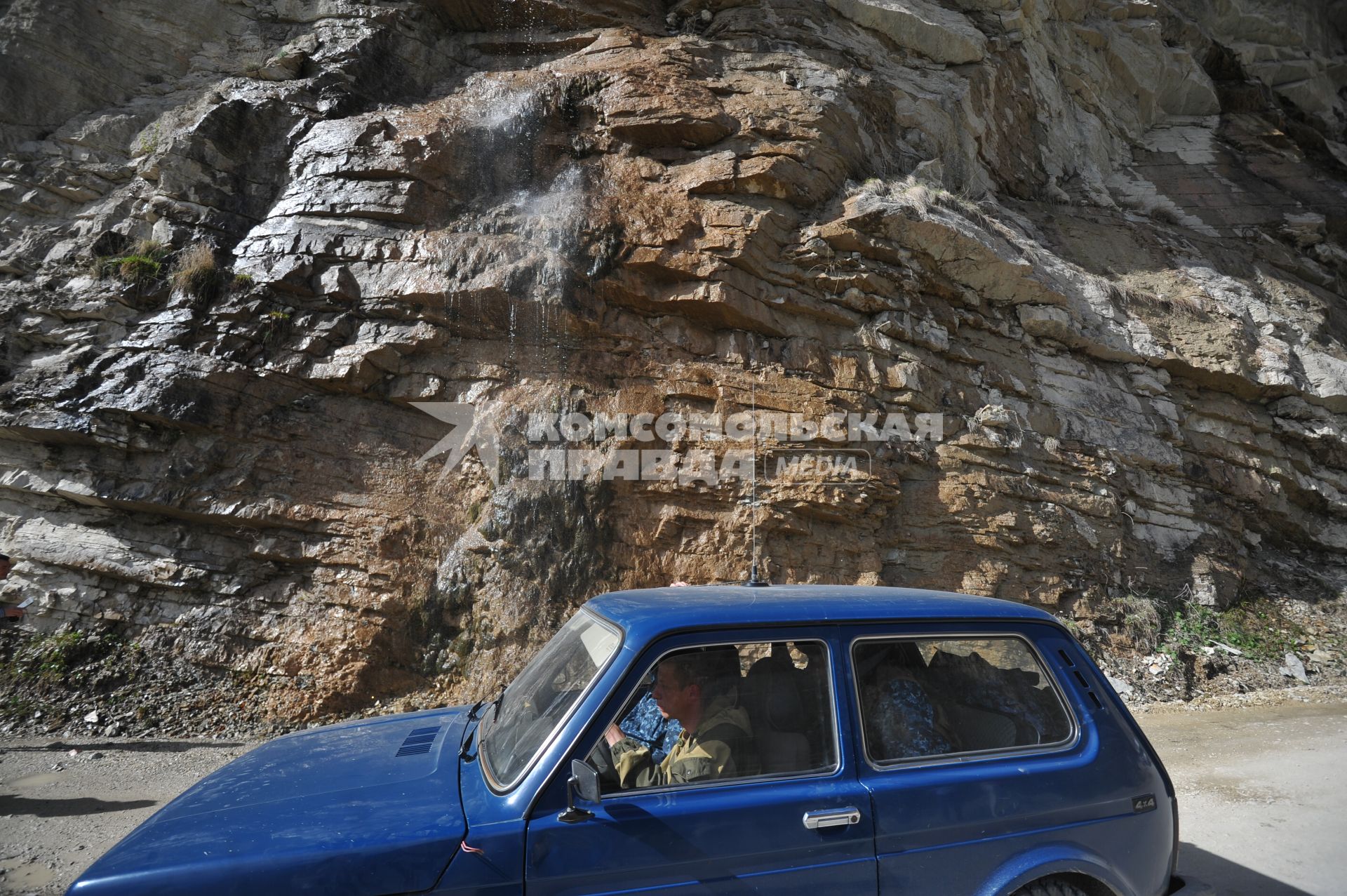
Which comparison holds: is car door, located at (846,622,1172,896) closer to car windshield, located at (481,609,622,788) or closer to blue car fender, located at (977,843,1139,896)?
blue car fender, located at (977,843,1139,896)

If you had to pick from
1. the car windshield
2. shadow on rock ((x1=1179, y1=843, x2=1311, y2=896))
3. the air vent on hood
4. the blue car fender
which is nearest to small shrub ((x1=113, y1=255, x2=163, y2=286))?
the air vent on hood

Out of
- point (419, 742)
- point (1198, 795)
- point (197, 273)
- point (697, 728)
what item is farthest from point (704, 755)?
point (197, 273)

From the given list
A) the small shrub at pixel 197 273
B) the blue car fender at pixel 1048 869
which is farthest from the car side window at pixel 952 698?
the small shrub at pixel 197 273

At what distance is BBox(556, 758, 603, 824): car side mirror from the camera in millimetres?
1948

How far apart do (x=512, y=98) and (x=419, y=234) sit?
9.86ft

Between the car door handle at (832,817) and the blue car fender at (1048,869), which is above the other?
the car door handle at (832,817)

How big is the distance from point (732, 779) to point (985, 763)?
928mm

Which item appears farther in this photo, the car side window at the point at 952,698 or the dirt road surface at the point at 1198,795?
the dirt road surface at the point at 1198,795

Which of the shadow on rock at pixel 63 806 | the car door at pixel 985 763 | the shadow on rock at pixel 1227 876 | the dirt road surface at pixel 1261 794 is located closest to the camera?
the car door at pixel 985 763

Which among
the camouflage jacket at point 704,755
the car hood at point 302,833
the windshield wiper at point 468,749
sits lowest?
the windshield wiper at point 468,749

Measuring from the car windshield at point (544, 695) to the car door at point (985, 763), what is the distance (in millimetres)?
916

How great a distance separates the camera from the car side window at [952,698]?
2.39m

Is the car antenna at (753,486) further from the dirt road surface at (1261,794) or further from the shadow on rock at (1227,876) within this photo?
the shadow on rock at (1227,876)

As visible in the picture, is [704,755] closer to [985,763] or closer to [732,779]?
[732,779]
